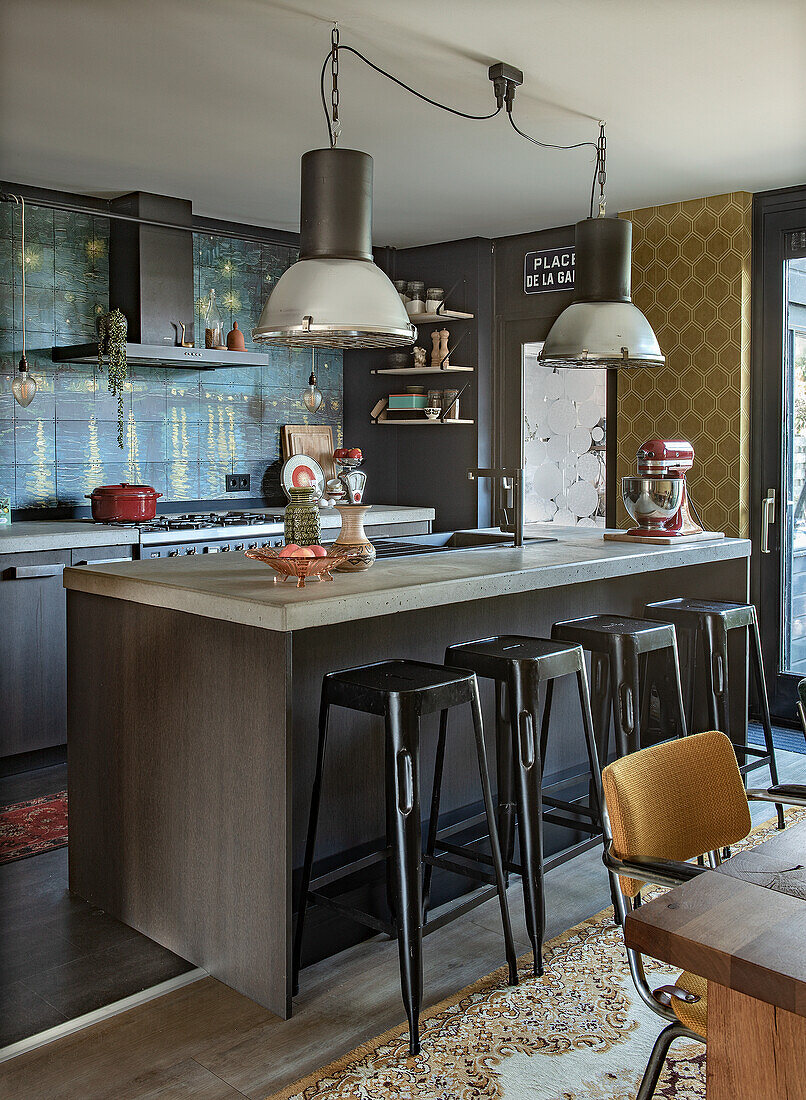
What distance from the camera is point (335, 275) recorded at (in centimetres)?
264

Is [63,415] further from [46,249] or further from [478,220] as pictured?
[478,220]

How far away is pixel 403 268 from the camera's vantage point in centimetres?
651

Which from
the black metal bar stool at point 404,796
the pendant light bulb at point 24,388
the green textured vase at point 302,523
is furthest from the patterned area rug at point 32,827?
the pendant light bulb at point 24,388

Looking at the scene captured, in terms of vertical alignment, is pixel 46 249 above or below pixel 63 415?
above

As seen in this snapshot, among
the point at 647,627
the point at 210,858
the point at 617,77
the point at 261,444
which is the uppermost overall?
the point at 617,77

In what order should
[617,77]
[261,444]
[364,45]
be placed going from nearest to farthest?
[364,45] < [617,77] < [261,444]

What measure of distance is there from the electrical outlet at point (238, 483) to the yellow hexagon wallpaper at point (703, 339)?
2.31 m

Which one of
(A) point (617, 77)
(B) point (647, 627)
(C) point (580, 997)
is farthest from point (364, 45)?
(C) point (580, 997)

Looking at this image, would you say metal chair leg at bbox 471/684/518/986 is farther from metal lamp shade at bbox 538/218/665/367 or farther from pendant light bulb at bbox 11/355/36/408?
pendant light bulb at bbox 11/355/36/408

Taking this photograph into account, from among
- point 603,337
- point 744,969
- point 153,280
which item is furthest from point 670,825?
point 153,280

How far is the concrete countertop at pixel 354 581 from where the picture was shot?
240 cm

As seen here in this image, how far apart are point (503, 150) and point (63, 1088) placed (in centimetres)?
384

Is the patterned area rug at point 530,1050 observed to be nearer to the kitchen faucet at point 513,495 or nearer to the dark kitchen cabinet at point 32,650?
the kitchen faucet at point 513,495

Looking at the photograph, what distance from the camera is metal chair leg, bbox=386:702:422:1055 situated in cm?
225
